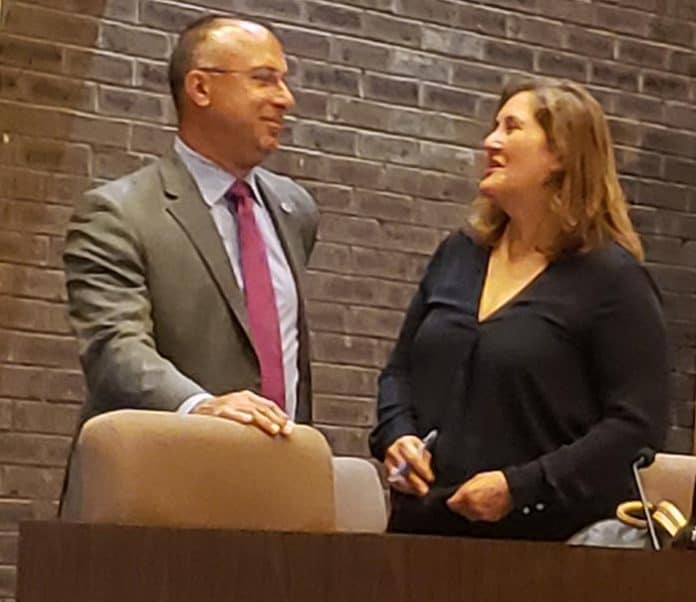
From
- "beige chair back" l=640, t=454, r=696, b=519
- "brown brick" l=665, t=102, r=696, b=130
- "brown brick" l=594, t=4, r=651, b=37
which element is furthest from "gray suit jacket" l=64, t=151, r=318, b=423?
"brown brick" l=665, t=102, r=696, b=130

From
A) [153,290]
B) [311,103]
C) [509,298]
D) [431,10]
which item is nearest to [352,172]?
[311,103]

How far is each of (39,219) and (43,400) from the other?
0.43 metres

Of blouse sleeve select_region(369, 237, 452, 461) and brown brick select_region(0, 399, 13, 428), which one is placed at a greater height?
blouse sleeve select_region(369, 237, 452, 461)

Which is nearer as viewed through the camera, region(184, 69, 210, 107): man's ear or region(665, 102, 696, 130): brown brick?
region(184, 69, 210, 107): man's ear

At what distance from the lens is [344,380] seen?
15.4 feet

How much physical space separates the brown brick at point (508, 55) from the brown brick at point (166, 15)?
92 centimetres

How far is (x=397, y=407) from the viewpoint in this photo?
2764 millimetres

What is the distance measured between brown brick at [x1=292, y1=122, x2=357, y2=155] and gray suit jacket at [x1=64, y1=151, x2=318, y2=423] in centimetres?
173

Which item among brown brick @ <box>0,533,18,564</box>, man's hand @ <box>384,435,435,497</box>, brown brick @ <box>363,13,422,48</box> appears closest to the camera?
man's hand @ <box>384,435,435,497</box>

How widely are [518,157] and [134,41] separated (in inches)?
73.5

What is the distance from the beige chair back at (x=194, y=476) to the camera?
6.70ft

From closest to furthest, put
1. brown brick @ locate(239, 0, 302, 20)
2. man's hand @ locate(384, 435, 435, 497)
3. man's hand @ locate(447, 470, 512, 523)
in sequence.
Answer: man's hand @ locate(447, 470, 512, 523)
man's hand @ locate(384, 435, 435, 497)
brown brick @ locate(239, 0, 302, 20)

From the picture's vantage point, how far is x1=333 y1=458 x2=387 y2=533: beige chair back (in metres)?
2.82

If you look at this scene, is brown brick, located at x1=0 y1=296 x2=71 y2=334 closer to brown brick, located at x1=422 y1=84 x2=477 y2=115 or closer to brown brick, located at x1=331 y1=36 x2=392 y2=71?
brown brick, located at x1=331 y1=36 x2=392 y2=71
